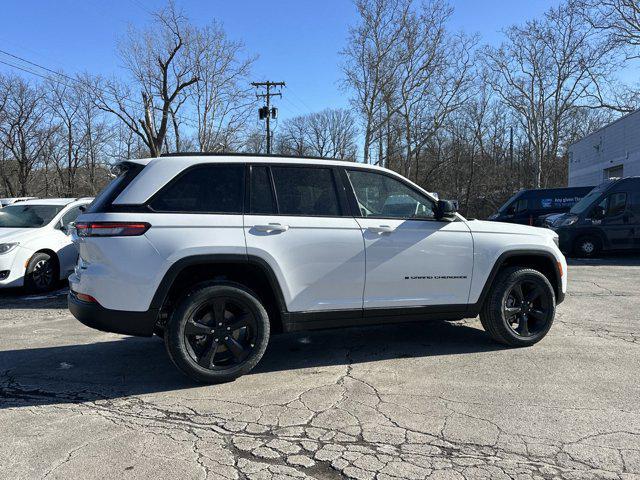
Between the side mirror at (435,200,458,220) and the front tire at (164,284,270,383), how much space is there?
1941 millimetres

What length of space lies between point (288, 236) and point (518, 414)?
7.47 feet

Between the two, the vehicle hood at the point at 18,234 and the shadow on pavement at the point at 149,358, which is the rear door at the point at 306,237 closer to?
the shadow on pavement at the point at 149,358

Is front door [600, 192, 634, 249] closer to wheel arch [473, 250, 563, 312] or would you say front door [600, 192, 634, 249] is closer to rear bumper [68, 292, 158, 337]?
wheel arch [473, 250, 563, 312]

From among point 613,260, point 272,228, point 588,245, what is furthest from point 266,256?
point 613,260

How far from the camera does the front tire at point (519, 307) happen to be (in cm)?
525

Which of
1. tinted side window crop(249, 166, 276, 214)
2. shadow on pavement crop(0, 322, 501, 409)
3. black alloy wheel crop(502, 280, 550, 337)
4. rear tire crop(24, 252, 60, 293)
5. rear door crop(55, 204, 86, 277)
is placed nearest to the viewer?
shadow on pavement crop(0, 322, 501, 409)

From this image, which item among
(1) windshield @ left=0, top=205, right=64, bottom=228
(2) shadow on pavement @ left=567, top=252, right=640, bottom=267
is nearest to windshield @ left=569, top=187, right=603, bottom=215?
(2) shadow on pavement @ left=567, top=252, right=640, bottom=267

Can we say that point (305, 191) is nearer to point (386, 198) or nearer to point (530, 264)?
point (386, 198)

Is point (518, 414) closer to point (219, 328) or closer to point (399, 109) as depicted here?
point (219, 328)

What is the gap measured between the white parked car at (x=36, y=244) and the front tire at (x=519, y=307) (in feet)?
25.0

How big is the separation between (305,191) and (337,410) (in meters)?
1.94

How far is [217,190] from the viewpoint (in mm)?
4422

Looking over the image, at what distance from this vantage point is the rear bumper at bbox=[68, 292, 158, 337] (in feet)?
13.5

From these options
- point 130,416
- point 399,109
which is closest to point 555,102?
point 399,109
